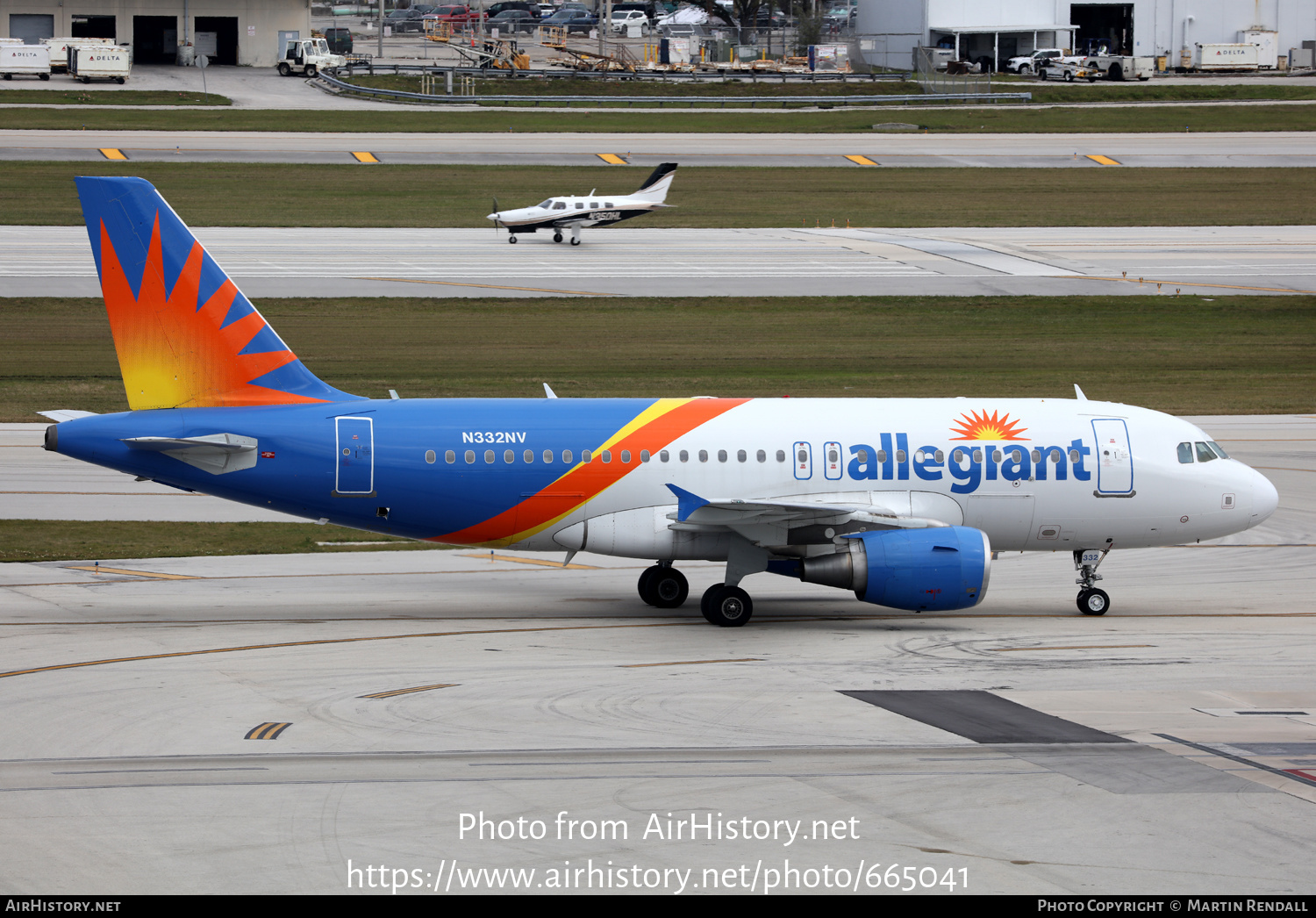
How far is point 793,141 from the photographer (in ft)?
337

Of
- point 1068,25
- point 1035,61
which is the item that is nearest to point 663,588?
point 1035,61

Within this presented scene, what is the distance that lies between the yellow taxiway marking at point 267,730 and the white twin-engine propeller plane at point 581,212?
57053 millimetres

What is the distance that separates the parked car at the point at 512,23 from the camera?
17001cm

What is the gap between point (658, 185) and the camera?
254 feet

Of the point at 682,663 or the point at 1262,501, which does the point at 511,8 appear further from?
the point at 682,663

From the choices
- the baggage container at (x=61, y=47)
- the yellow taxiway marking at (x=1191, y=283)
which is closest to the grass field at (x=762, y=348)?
the yellow taxiway marking at (x=1191, y=283)

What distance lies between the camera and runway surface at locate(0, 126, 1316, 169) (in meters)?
91.4

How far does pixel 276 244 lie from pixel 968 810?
6082 centimetres

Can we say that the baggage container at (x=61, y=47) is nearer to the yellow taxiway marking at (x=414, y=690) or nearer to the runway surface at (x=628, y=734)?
the runway surface at (x=628, y=734)

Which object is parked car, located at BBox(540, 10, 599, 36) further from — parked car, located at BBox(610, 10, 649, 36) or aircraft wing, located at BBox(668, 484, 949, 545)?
aircraft wing, located at BBox(668, 484, 949, 545)

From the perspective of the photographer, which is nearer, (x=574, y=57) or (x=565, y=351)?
(x=565, y=351)
